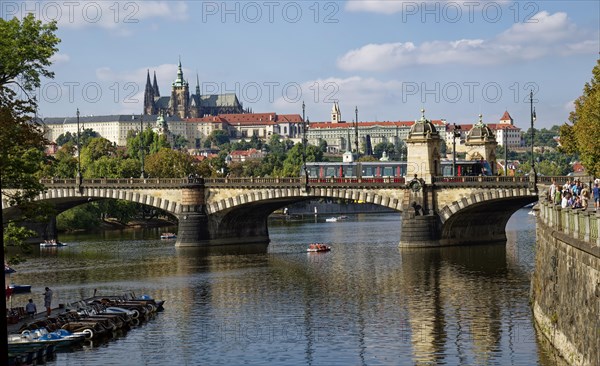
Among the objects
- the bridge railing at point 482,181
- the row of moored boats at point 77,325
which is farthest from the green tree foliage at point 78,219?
the row of moored boats at point 77,325

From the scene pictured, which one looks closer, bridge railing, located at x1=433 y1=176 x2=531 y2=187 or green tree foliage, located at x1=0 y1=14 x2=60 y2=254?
→ green tree foliage, located at x1=0 y1=14 x2=60 y2=254

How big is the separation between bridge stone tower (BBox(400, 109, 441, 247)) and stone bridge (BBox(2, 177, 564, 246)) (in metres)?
0.08

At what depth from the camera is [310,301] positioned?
209ft

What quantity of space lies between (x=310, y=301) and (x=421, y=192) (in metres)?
33.3

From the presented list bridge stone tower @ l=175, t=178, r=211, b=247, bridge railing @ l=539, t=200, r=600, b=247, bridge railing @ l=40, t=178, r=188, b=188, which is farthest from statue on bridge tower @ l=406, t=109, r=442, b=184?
bridge railing @ l=539, t=200, r=600, b=247

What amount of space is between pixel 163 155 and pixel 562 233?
141 metres

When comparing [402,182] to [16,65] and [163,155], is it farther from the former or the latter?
[163,155]

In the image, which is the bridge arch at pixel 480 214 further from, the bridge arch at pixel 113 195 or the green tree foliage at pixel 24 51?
the green tree foliage at pixel 24 51

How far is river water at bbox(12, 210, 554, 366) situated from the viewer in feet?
152

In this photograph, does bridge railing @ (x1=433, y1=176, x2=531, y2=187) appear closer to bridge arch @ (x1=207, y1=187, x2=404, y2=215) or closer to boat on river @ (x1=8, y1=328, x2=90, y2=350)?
bridge arch @ (x1=207, y1=187, x2=404, y2=215)

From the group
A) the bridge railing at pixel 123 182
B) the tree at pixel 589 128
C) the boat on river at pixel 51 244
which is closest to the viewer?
the tree at pixel 589 128

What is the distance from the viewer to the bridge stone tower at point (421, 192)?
308 feet

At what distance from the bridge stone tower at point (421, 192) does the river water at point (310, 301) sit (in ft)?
7.84

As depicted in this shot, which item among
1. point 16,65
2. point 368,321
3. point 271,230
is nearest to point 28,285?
point 368,321
